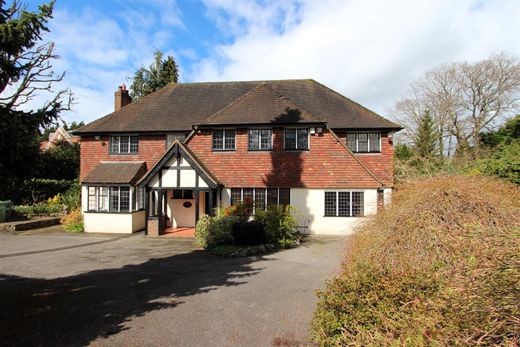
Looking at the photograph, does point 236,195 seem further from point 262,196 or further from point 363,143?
point 363,143

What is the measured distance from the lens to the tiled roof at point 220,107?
18.8m

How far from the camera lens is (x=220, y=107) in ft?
70.6

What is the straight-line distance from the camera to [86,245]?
Result: 14516 mm

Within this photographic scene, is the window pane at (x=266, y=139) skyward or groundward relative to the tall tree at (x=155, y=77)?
groundward

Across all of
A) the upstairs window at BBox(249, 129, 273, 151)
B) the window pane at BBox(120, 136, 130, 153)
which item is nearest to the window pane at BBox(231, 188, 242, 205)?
the upstairs window at BBox(249, 129, 273, 151)

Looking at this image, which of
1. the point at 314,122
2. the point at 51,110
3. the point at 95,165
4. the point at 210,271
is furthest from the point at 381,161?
the point at 95,165

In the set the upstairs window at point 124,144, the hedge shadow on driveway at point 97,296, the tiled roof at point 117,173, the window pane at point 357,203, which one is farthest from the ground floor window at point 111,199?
the window pane at point 357,203

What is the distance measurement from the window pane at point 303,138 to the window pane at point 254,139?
2.44 metres

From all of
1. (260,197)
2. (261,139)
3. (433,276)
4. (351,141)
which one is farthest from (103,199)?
(433,276)

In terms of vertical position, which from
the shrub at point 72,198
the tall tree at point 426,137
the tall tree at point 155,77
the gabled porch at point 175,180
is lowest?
the shrub at point 72,198

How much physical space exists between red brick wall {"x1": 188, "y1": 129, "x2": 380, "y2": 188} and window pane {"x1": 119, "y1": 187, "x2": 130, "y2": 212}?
4.74 metres

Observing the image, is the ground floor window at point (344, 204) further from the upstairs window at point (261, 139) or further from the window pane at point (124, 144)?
the window pane at point (124, 144)

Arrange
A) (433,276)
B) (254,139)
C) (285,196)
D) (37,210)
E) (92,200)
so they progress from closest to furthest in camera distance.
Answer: (433,276) < (285,196) < (254,139) < (92,200) < (37,210)

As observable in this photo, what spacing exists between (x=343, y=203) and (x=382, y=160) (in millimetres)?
3909
